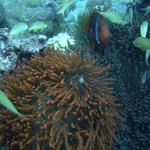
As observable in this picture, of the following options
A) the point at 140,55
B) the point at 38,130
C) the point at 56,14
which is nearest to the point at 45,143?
the point at 38,130

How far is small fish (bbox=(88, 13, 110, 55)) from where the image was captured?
3732 mm

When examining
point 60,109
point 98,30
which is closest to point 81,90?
point 60,109

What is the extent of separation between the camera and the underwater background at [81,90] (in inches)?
125

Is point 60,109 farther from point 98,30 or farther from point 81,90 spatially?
point 98,30

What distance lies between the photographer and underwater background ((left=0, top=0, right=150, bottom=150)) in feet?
10.4

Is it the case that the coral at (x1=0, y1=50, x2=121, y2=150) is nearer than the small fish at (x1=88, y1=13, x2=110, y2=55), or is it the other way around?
the coral at (x1=0, y1=50, x2=121, y2=150)

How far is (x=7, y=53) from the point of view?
4.10 meters

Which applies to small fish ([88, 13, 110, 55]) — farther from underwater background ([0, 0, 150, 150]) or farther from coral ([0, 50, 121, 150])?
coral ([0, 50, 121, 150])

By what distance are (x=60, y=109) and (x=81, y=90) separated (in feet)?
0.98

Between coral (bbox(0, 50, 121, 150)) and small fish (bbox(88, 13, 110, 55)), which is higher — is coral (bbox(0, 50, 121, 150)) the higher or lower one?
the lower one

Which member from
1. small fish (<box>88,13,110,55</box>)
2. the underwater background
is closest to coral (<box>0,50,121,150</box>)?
the underwater background

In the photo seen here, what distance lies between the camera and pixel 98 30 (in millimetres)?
3738

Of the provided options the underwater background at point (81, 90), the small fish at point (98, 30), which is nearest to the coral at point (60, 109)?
the underwater background at point (81, 90)

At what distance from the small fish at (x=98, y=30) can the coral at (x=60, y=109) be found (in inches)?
16.6
